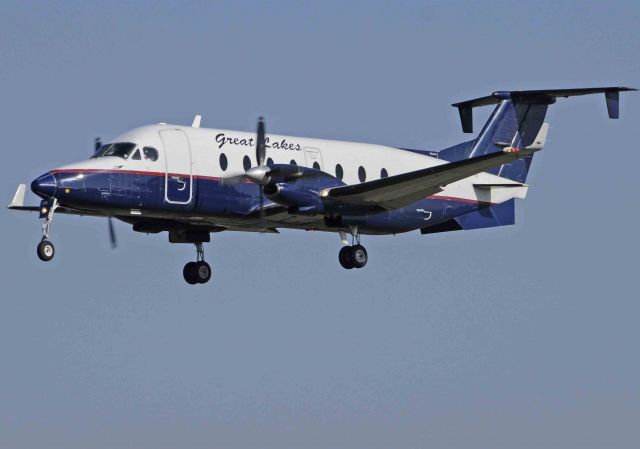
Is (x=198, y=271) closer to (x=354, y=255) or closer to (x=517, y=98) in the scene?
(x=354, y=255)

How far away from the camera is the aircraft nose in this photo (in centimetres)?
3369

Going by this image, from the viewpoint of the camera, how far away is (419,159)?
4038 centimetres

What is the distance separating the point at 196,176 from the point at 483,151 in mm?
9380

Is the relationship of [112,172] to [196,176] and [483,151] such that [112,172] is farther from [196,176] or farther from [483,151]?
[483,151]

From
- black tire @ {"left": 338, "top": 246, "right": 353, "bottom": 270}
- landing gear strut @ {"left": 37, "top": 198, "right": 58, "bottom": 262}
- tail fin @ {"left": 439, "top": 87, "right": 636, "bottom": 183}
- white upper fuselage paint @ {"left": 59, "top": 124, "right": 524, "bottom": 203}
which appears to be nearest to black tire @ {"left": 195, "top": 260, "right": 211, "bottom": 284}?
black tire @ {"left": 338, "top": 246, "right": 353, "bottom": 270}

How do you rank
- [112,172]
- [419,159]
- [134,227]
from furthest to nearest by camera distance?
[419,159], [134,227], [112,172]

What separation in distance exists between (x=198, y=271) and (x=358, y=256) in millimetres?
4229

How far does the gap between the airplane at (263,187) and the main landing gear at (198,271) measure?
3 cm

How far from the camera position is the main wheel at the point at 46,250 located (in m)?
33.4

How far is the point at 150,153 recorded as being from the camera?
35000mm

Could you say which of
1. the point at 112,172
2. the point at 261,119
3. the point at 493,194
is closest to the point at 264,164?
the point at 261,119

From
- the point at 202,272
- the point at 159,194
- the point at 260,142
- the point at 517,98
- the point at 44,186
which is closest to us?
the point at 44,186

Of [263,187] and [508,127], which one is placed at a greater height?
[508,127]

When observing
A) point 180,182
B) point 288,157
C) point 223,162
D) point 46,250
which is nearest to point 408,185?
point 288,157
